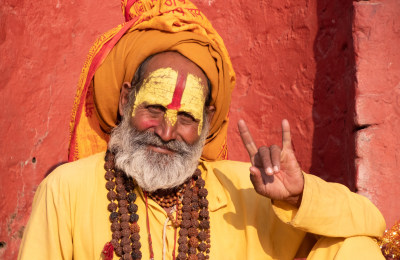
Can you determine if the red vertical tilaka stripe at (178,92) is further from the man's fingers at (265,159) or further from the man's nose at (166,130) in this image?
the man's fingers at (265,159)

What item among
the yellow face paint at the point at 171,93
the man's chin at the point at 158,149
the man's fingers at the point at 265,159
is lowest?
the man's fingers at the point at 265,159

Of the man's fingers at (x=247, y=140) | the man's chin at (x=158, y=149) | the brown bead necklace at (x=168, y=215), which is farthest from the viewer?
the man's chin at (x=158, y=149)

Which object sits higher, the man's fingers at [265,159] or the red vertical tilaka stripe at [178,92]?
the red vertical tilaka stripe at [178,92]

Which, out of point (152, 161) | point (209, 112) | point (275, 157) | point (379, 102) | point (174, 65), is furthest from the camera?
point (379, 102)

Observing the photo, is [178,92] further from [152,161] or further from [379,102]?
[379,102]

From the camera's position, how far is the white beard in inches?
124

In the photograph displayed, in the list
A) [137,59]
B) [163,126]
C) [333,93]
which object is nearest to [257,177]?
[163,126]

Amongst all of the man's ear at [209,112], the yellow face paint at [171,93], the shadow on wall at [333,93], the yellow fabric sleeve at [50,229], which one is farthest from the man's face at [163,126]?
the shadow on wall at [333,93]

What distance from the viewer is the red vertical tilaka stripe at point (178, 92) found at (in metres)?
3.23

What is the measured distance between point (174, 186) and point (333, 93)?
6.35 ft

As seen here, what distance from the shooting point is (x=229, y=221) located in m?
3.27

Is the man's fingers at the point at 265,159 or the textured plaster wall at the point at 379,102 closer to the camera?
the man's fingers at the point at 265,159

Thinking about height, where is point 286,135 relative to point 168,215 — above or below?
above

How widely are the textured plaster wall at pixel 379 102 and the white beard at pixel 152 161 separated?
4.28 ft
